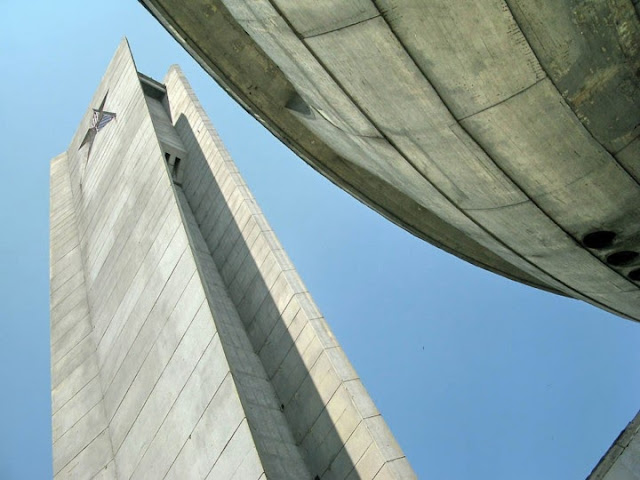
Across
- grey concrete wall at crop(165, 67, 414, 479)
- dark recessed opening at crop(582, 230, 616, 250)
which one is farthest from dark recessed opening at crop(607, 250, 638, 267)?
grey concrete wall at crop(165, 67, 414, 479)

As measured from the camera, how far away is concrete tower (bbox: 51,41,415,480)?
1221cm

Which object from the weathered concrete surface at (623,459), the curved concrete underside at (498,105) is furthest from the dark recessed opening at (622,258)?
the weathered concrete surface at (623,459)

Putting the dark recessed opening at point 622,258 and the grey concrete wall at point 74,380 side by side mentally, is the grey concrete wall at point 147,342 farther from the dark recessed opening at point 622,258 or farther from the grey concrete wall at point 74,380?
the dark recessed opening at point 622,258

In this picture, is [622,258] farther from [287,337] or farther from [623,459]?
[287,337]

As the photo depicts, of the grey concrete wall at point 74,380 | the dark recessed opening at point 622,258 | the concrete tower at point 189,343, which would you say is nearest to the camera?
the dark recessed opening at point 622,258

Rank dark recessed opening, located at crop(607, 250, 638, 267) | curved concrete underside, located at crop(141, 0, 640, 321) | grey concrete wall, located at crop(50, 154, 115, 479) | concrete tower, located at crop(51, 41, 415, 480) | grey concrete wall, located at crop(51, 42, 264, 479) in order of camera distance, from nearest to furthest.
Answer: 1. curved concrete underside, located at crop(141, 0, 640, 321)
2. dark recessed opening, located at crop(607, 250, 638, 267)
3. grey concrete wall, located at crop(51, 42, 264, 479)
4. concrete tower, located at crop(51, 41, 415, 480)
5. grey concrete wall, located at crop(50, 154, 115, 479)

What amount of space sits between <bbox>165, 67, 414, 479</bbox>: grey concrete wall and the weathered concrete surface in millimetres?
4062

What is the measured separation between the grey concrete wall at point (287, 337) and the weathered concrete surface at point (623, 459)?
4062 millimetres

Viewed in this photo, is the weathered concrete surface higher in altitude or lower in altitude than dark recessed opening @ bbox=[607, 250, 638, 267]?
Result: lower

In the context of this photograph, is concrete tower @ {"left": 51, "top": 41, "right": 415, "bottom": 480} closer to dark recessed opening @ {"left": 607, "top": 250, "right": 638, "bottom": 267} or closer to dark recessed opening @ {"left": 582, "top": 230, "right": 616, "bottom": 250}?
dark recessed opening @ {"left": 607, "top": 250, "right": 638, "bottom": 267}

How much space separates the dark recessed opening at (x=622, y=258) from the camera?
27.1ft

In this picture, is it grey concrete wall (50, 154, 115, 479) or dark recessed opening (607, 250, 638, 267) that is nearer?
dark recessed opening (607, 250, 638, 267)

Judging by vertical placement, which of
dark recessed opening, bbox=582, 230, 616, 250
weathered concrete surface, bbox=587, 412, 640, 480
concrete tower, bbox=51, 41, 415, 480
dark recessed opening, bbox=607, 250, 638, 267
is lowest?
weathered concrete surface, bbox=587, 412, 640, 480

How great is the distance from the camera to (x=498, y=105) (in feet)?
20.4
